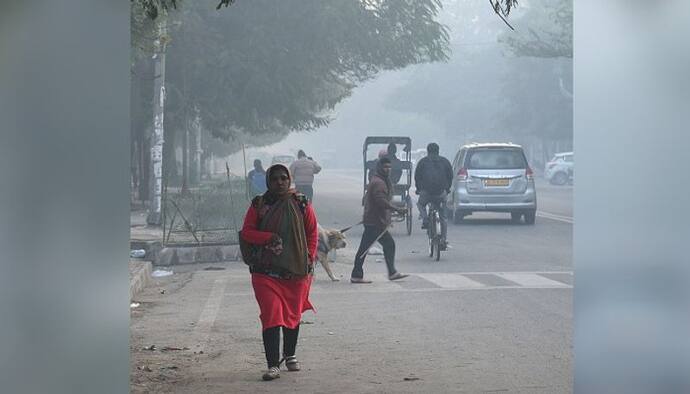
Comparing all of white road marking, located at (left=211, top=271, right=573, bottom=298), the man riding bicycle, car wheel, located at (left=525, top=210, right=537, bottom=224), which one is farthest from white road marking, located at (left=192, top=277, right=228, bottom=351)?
car wheel, located at (left=525, top=210, right=537, bottom=224)

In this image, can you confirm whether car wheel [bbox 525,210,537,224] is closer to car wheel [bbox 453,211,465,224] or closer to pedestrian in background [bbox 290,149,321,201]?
car wheel [bbox 453,211,465,224]

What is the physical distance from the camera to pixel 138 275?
16.0m

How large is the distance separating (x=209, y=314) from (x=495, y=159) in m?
15.3

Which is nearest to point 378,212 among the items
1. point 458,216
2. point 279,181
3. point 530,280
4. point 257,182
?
point 530,280

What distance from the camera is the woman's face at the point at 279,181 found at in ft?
30.6

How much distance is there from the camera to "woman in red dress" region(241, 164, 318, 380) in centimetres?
927

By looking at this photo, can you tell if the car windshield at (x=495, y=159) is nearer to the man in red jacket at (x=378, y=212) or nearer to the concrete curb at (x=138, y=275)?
the concrete curb at (x=138, y=275)

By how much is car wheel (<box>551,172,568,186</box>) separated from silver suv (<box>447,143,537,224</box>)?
31733 millimetres

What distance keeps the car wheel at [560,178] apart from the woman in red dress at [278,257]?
50.6 meters

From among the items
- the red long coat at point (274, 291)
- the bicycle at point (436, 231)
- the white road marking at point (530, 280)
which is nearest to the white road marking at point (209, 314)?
the red long coat at point (274, 291)

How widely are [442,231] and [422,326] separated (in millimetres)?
7757

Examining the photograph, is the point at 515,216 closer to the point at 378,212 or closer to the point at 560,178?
the point at 378,212
